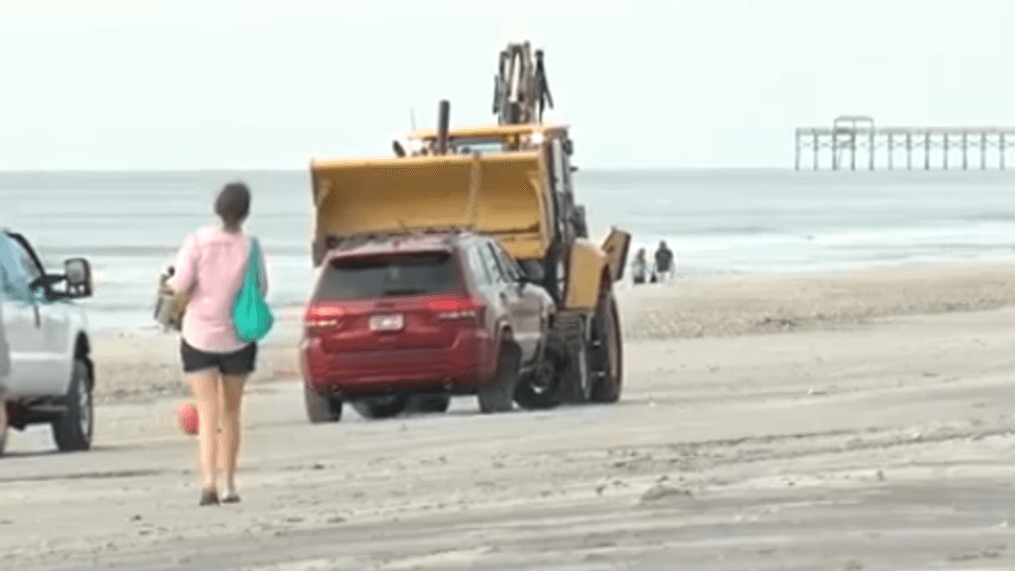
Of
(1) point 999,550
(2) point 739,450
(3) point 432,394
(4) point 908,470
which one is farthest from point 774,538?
(3) point 432,394

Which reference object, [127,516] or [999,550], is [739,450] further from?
[999,550]

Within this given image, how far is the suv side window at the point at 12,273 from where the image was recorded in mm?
18969

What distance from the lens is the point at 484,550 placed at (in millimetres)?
11383

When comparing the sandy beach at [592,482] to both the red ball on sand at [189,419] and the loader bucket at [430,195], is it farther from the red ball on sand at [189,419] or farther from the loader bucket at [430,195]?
the loader bucket at [430,195]

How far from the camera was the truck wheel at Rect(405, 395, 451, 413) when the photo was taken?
24258mm

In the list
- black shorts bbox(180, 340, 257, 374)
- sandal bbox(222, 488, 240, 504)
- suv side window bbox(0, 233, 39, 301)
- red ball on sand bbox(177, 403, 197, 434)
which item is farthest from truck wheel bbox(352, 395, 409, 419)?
black shorts bbox(180, 340, 257, 374)

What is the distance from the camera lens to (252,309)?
14.6 meters

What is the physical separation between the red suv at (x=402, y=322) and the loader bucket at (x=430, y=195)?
1.61 m

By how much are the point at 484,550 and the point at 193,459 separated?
23.7ft

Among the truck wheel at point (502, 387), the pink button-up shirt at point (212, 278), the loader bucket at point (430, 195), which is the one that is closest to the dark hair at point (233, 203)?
the pink button-up shirt at point (212, 278)

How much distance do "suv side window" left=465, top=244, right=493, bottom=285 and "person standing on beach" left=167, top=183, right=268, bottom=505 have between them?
7459 millimetres

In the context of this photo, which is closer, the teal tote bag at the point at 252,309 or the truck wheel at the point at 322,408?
the teal tote bag at the point at 252,309

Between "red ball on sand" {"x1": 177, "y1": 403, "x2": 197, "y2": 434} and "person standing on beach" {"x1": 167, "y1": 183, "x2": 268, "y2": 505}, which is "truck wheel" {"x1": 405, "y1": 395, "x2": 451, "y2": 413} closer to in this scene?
"red ball on sand" {"x1": 177, "y1": 403, "x2": 197, "y2": 434}

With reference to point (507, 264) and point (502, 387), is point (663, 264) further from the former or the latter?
point (502, 387)
